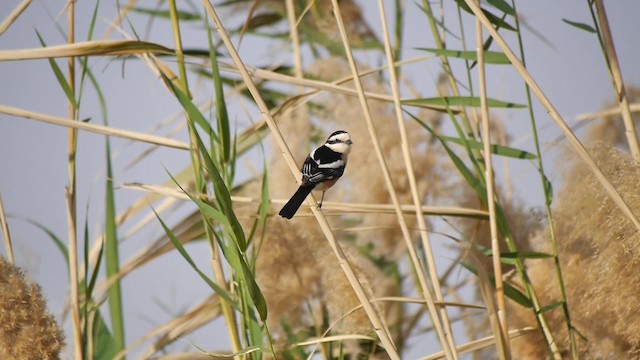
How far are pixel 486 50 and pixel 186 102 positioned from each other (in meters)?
0.61

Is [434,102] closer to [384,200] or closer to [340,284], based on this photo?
[340,284]

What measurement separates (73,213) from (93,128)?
0.60 feet

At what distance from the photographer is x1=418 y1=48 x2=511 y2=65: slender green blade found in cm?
139

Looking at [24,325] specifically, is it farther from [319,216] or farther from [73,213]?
[319,216]

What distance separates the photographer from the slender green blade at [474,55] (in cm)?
139

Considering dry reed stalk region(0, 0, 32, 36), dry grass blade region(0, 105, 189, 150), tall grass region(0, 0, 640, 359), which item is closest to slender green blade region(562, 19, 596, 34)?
tall grass region(0, 0, 640, 359)

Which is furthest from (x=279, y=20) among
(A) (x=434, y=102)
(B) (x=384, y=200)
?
(A) (x=434, y=102)

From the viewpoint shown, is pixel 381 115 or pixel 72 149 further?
pixel 381 115

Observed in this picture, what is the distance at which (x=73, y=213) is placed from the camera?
4.73 ft

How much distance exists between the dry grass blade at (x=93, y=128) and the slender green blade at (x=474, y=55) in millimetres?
547

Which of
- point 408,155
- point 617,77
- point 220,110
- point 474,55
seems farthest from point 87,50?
point 617,77

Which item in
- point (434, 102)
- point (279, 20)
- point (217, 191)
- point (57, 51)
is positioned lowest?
point (217, 191)

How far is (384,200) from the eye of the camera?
2047 millimetres

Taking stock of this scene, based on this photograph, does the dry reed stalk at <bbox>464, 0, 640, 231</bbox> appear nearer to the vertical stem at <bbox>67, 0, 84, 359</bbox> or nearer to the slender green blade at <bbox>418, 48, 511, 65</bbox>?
the slender green blade at <bbox>418, 48, 511, 65</bbox>
